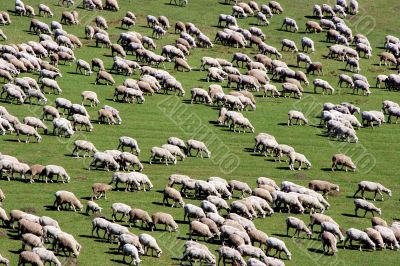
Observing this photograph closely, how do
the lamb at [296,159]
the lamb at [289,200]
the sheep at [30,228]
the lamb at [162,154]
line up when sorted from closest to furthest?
the sheep at [30,228], the lamb at [289,200], the lamb at [162,154], the lamb at [296,159]

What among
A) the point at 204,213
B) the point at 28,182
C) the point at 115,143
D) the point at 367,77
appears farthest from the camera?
the point at 367,77

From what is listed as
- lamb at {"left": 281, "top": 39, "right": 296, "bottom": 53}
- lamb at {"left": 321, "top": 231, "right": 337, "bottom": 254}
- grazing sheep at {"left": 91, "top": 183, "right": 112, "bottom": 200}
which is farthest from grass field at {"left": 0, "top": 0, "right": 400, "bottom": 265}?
lamb at {"left": 281, "top": 39, "right": 296, "bottom": 53}

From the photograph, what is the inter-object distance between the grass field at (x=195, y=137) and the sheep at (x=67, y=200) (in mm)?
598

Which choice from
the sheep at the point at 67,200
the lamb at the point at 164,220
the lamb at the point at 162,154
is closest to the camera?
the lamb at the point at 164,220

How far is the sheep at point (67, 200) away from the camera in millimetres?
58938

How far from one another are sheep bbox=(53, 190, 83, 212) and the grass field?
1.96 ft

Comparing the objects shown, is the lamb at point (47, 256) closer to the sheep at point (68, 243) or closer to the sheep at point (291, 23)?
the sheep at point (68, 243)

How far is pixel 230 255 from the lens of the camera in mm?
53375

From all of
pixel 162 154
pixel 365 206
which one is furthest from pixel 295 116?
pixel 365 206

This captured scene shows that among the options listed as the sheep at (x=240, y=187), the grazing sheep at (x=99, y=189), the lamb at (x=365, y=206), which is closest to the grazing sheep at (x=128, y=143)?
the grazing sheep at (x=99, y=189)

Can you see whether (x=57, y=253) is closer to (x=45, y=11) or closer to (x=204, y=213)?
(x=204, y=213)

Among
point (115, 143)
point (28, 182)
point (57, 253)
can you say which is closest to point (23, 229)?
point (57, 253)

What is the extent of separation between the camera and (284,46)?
318 feet

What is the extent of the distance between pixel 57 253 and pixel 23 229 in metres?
2.33
